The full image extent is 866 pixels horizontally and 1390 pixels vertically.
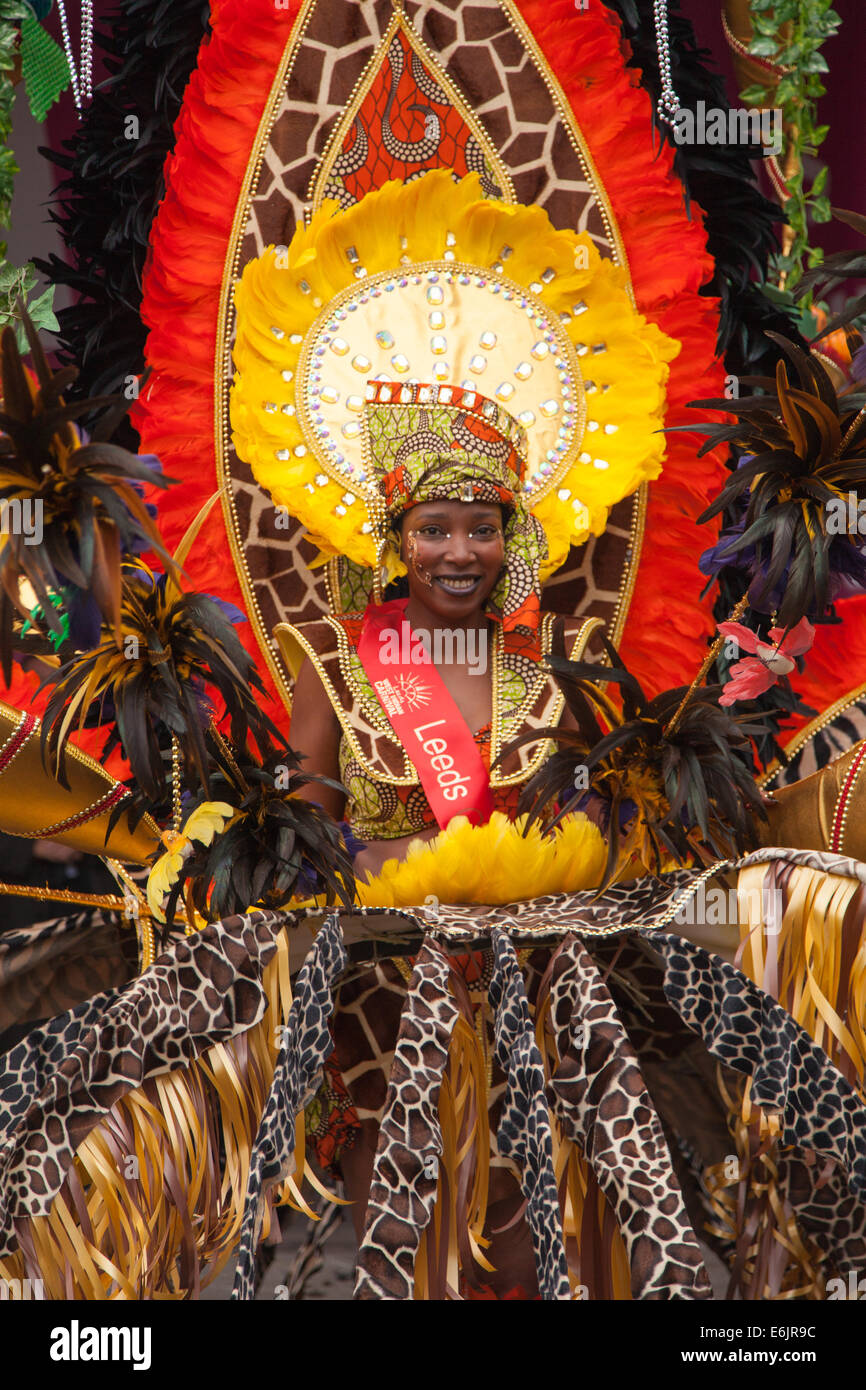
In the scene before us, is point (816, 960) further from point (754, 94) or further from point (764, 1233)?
point (754, 94)

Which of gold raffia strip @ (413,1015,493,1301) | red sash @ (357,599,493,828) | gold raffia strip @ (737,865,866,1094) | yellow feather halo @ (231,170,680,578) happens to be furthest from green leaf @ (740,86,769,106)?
gold raffia strip @ (413,1015,493,1301)

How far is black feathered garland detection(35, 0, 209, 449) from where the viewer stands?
319cm

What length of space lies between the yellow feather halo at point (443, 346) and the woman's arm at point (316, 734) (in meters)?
0.31

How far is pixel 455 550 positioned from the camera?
296 centimetres

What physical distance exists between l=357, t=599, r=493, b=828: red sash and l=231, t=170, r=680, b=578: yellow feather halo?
7.9 inches

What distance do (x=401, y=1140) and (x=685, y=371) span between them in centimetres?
179

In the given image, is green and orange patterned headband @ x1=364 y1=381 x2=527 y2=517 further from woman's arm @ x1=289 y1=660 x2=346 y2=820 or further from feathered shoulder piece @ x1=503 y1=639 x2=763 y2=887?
feathered shoulder piece @ x1=503 y1=639 x2=763 y2=887

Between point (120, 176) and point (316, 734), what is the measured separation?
4.04 feet

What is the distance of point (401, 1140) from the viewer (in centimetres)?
225

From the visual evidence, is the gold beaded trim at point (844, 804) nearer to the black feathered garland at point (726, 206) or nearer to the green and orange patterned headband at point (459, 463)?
the green and orange patterned headband at point (459, 463)

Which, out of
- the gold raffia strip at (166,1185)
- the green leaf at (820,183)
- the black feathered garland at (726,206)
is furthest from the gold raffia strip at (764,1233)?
the green leaf at (820,183)

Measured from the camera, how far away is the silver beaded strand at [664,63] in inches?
124
